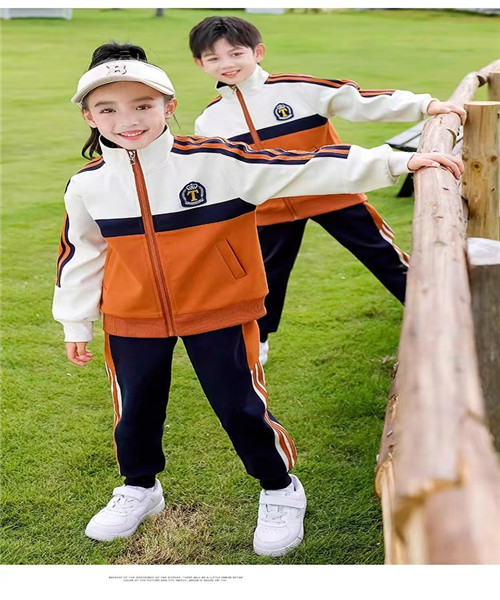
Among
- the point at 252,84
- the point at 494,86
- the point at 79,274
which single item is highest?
the point at 494,86

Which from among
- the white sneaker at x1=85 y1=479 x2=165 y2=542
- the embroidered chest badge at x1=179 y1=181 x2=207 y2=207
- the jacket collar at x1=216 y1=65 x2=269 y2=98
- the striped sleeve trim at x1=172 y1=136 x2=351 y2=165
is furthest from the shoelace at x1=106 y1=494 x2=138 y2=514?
the jacket collar at x1=216 y1=65 x2=269 y2=98

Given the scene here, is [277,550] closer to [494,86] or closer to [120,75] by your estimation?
[120,75]

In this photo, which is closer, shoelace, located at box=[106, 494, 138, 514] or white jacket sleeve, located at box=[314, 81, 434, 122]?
shoelace, located at box=[106, 494, 138, 514]

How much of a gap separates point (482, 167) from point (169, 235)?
1559mm

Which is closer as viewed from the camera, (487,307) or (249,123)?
(487,307)

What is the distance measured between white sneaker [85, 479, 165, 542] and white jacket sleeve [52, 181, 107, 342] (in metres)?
0.50

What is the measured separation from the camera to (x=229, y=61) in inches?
113

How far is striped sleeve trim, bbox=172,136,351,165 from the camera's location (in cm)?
212

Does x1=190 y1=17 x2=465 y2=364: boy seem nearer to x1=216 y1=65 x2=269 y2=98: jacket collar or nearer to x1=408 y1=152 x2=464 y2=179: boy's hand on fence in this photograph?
x1=216 y1=65 x2=269 y2=98: jacket collar

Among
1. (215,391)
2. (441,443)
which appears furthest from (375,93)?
(441,443)

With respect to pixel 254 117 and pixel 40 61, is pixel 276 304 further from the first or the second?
pixel 40 61

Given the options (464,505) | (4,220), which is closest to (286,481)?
(464,505)

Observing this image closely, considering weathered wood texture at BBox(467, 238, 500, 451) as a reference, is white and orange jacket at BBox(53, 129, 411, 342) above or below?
above
